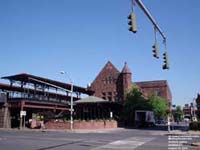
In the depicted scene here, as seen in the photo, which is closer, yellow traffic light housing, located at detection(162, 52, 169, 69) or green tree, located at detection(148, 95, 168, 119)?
yellow traffic light housing, located at detection(162, 52, 169, 69)

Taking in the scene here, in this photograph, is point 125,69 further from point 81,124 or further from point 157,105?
point 81,124

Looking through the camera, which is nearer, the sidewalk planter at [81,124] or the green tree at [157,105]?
the sidewalk planter at [81,124]

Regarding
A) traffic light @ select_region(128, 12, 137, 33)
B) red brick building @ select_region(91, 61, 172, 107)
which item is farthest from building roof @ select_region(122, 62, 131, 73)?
traffic light @ select_region(128, 12, 137, 33)

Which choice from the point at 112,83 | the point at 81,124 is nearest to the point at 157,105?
the point at 112,83

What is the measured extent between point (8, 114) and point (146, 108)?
91.0ft

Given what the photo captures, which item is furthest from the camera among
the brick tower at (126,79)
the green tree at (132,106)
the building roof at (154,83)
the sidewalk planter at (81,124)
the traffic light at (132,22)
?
the building roof at (154,83)

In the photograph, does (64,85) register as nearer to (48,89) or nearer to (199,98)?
(48,89)

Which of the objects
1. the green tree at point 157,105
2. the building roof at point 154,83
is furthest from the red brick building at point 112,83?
the building roof at point 154,83

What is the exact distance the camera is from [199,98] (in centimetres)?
6438

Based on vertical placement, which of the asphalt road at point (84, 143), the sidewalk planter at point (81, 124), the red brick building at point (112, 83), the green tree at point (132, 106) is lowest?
the asphalt road at point (84, 143)

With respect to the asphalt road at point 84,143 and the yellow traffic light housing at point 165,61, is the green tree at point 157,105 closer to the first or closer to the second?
the asphalt road at point 84,143

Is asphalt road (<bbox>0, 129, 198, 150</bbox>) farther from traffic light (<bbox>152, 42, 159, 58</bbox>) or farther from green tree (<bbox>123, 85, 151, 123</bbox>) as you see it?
green tree (<bbox>123, 85, 151, 123</bbox>)

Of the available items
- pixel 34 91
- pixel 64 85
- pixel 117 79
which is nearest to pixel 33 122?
pixel 34 91

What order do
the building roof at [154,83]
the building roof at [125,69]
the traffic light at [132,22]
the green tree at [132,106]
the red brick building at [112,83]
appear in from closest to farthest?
the traffic light at [132,22] < the green tree at [132,106] < the red brick building at [112,83] < the building roof at [125,69] < the building roof at [154,83]
